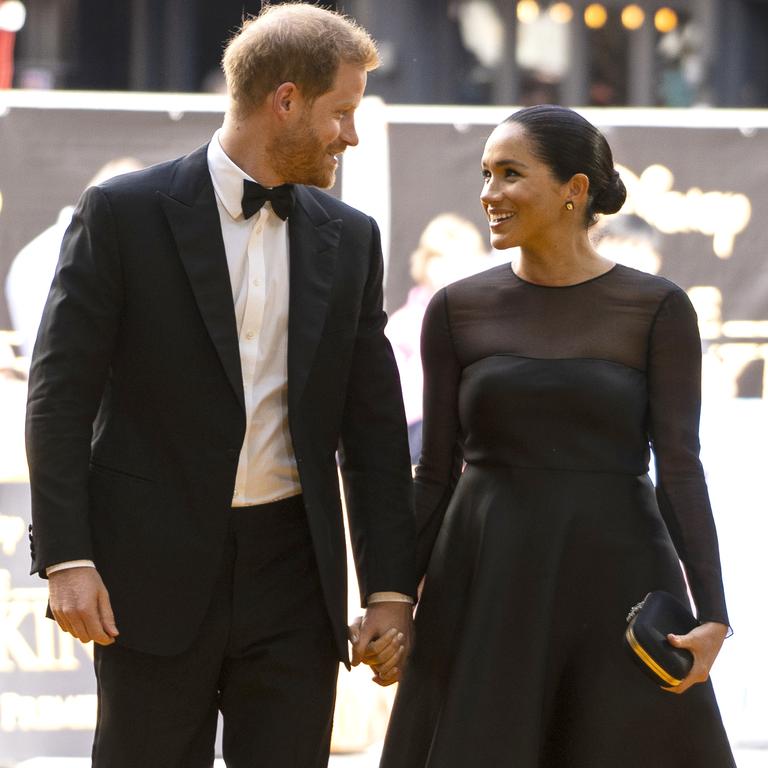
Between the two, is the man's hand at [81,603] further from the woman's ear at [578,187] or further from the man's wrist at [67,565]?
the woman's ear at [578,187]

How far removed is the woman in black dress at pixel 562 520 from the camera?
2.69 m

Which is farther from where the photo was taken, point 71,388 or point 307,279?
point 307,279

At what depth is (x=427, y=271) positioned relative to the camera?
178 inches

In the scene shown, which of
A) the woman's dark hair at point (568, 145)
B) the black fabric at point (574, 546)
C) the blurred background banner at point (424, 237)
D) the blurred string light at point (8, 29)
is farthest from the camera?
the blurred string light at point (8, 29)

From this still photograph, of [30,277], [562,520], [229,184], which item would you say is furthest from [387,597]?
[30,277]

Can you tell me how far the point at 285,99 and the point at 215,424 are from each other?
63 cm

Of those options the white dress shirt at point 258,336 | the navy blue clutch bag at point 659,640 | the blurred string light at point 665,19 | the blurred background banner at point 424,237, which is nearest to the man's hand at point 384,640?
the white dress shirt at point 258,336

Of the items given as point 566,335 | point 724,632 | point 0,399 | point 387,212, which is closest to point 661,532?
point 724,632

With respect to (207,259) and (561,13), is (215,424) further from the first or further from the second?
(561,13)

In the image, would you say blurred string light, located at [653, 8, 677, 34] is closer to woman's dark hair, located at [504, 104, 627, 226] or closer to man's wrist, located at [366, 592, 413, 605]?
woman's dark hair, located at [504, 104, 627, 226]

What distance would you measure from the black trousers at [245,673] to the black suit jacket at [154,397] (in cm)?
5

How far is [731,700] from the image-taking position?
184 inches

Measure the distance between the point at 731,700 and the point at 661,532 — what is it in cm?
218

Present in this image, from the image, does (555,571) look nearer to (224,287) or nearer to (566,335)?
(566,335)
